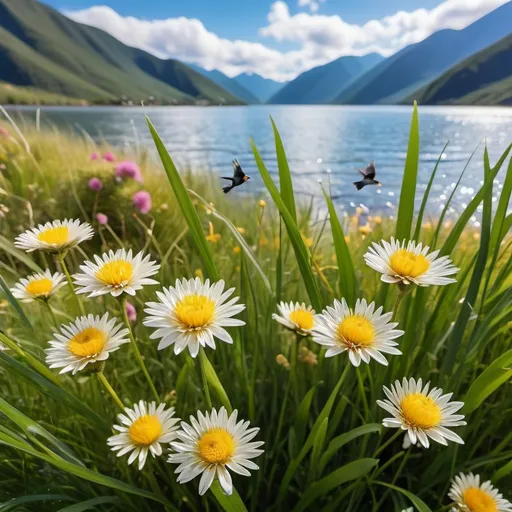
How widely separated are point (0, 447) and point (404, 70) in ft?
426

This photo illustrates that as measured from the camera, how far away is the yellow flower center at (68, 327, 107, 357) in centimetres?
61

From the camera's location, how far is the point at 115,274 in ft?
2.05

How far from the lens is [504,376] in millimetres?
652

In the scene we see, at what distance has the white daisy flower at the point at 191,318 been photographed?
20.6 inches

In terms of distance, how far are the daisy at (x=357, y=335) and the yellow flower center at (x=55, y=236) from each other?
1.45 ft

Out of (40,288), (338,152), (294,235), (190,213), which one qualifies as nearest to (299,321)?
(294,235)

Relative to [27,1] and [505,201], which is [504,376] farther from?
[27,1]

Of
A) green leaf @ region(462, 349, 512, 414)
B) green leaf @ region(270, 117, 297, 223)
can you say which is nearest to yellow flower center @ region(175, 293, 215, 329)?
green leaf @ region(270, 117, 297, 223)

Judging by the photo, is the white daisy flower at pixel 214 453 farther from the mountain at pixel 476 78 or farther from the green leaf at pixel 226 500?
the mountain at pixel 476 78

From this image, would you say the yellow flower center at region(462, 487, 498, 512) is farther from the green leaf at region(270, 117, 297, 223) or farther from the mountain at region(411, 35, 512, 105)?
the mountain at region(411, 35, 512, 105)

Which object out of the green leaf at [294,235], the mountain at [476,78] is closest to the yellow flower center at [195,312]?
the green leaf at [294,235]

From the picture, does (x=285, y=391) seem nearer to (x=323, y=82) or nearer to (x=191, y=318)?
(x=191, y=318)

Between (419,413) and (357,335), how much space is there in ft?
0.41

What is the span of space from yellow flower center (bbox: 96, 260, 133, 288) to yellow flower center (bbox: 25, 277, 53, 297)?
0.21 m
